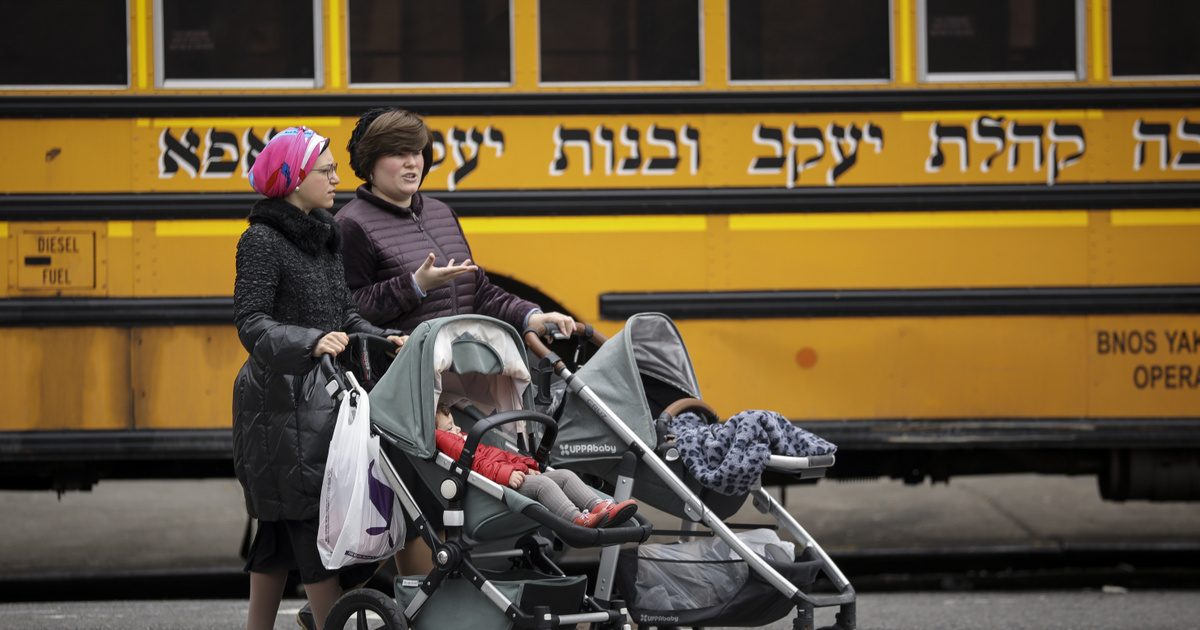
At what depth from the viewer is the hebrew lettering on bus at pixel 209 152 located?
5645 millimetres

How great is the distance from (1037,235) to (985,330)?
38 cm

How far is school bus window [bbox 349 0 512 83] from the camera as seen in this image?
224 inches

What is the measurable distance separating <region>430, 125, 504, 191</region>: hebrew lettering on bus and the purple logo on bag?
1.97 metres

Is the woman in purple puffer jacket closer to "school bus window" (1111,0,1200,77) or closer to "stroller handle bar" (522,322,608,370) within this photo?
"stroller handle bar" (522,322,608,370)

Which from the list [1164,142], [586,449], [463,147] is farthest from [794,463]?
[1164,142]

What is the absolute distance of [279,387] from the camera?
3.82m

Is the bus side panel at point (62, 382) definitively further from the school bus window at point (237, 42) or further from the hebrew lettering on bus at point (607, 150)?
the hebrew lettering on bus at point (607, 150)

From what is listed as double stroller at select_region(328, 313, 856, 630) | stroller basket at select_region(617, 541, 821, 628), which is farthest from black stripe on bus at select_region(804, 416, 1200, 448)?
stroller basket at select_region(617, 541, 821, 628)

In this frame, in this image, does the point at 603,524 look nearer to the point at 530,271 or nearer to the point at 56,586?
the point at 530,271

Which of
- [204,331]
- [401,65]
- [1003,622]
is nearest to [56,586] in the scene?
[204,331]

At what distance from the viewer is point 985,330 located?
5750 millimetres

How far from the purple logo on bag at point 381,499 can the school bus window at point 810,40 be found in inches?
95.1

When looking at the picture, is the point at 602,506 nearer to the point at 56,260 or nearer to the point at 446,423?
the point at 446,423

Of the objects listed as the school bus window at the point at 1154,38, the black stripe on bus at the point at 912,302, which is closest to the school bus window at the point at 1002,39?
the school bus window at the point at 1154,38
